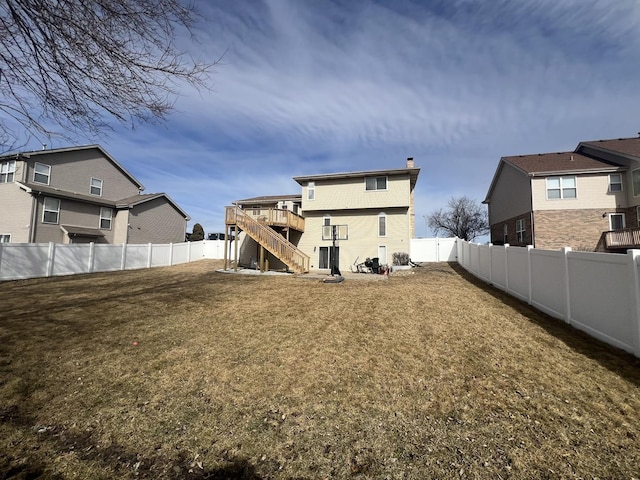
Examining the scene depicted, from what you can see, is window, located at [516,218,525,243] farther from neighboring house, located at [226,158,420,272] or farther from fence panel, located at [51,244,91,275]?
fence panel, located at [51,244,91,275]

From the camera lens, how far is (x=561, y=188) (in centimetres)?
1891

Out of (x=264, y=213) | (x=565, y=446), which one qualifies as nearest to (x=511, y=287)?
(x=565, y=446)

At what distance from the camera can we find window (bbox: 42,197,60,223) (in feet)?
59.0

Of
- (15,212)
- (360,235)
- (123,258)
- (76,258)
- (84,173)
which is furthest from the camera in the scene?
(84,173)

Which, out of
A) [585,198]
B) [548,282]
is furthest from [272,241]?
[585,198]

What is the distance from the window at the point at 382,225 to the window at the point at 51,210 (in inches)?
860

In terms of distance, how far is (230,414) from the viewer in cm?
369

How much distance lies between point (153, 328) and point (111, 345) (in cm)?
96

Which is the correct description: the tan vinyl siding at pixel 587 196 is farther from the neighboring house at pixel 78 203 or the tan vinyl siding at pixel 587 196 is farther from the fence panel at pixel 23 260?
the neighboring house at pixel 78 203

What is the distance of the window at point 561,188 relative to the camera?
61.6ft

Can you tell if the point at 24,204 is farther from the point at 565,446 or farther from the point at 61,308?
the point at 565,446

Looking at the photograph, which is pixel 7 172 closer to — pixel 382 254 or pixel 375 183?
pixel 375 183

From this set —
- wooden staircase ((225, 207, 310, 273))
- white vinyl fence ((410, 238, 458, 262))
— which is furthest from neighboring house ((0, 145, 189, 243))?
white vinyl fence ((410, 238, 458, 262))

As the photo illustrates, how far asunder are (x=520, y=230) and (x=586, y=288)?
59.8 feet
